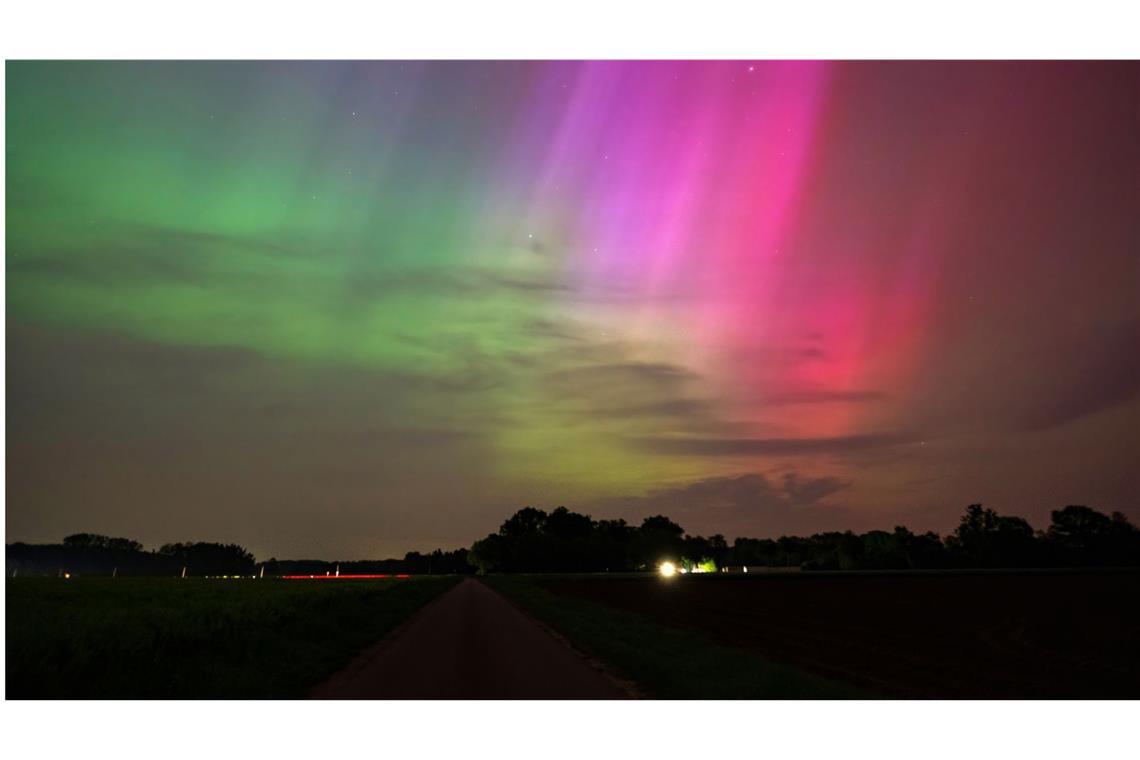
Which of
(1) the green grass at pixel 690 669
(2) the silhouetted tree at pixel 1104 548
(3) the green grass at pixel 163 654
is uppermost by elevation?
(3) the green grass at pixel 163 654

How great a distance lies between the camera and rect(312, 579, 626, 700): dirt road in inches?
573

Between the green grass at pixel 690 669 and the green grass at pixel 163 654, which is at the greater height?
the green grass at pixel 163 654

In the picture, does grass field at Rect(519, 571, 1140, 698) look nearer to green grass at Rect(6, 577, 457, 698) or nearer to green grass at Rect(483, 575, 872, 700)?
green grass at Rect(483, 575, 872, 700)

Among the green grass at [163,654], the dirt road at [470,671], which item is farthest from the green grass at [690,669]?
the green grass at [163,654]

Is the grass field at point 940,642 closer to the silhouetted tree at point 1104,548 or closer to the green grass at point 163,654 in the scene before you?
the green grass at point 163,654

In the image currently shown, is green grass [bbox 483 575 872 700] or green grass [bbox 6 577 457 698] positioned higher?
green grass [bbox 6 577 457 698]

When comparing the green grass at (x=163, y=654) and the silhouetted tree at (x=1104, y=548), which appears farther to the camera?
the silhouetted tree at (x=1104, y=548)

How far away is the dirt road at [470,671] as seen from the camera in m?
14.5

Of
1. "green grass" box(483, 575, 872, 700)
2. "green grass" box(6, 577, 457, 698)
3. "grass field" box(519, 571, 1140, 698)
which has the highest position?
"green grass" box(6, 577, 457, 698)

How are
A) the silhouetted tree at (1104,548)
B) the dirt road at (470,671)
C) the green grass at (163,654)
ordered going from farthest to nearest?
the silhouetted tree at (1104,548) < the dirt road at (470,671) < the green grass at (163,654)

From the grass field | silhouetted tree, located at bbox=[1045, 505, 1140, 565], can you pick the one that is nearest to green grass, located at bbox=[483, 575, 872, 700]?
the grass field

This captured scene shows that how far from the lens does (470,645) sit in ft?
75.8
